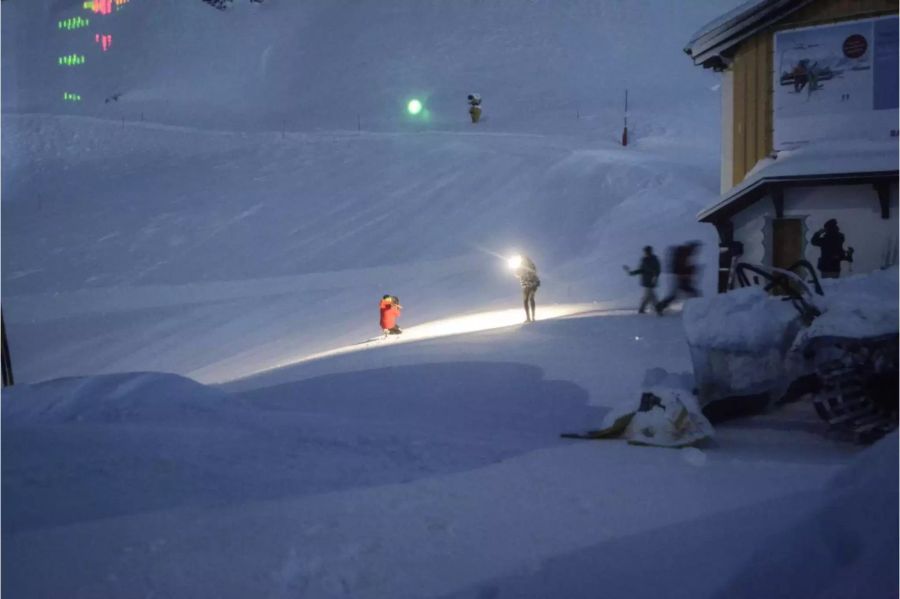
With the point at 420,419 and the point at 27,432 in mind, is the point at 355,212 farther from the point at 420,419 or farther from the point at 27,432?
the point at 27,432

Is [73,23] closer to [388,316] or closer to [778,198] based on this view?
[388,316]

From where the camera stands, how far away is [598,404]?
30.3 feet

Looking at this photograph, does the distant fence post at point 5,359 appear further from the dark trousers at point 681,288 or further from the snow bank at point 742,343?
the dark trousers at point 681,288

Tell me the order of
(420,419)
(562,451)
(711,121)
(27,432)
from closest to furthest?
(27,432) < (562,451) < (420,419) < (711,121)

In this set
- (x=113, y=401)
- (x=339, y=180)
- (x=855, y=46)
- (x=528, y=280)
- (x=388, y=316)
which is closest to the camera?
(x=113, y=401)

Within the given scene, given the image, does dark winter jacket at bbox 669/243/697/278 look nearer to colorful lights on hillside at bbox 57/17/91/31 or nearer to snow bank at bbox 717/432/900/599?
snow bank at bbox 717/432/900/599

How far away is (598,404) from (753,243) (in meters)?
Answer: 7.84

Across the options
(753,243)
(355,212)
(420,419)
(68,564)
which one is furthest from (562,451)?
(355,212)

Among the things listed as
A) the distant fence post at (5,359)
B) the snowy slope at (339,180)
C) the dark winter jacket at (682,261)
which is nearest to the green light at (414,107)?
the snowy slope at (339,180)

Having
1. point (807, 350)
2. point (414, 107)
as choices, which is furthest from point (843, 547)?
point (414, 107)

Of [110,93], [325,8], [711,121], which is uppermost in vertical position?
[325,8]

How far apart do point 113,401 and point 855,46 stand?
44.4ft

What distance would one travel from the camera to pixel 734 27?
1541 centimetres

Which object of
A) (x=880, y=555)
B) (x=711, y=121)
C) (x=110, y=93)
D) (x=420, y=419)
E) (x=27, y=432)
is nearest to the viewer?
(x=880, y=555)
